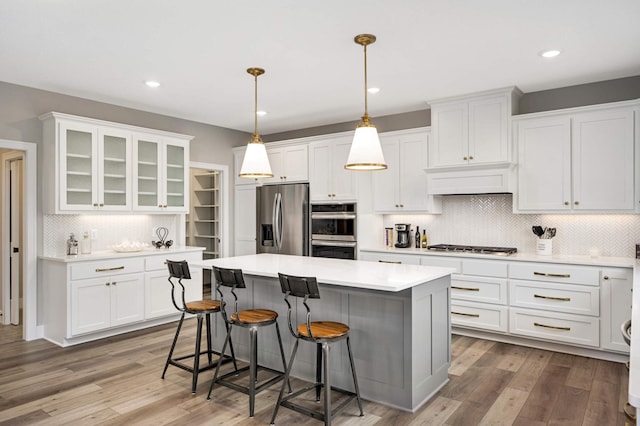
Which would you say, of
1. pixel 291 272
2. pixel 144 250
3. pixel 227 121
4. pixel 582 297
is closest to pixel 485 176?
pixel 582 297

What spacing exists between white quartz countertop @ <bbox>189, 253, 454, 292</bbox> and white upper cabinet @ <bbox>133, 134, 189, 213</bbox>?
182 centimetres

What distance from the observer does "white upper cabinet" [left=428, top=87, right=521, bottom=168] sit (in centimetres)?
441

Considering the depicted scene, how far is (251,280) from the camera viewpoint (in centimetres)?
364

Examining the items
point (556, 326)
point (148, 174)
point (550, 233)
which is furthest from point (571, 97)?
point (148, 174)

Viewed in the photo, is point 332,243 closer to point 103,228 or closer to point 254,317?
point 254,317

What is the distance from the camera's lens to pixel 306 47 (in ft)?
11.1

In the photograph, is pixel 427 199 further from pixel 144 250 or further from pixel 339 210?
pixel 144 250

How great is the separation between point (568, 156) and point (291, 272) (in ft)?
9.74

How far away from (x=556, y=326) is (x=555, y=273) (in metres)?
0.49

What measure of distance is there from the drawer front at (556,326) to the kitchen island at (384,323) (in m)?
1.30

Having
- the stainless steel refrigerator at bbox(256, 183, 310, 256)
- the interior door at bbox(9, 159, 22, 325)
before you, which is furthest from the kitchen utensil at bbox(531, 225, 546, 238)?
the interior door at bbox(9, 159, 22, 325)

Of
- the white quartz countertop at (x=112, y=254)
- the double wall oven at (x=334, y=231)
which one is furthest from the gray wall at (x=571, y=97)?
the white quartz countertop at (x=112, y=254)

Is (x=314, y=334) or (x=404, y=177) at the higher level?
(x=404, y=177)

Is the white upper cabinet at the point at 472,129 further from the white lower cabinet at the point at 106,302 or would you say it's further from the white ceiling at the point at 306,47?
the white lower cabinet at the point at 106,302
